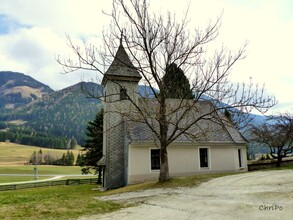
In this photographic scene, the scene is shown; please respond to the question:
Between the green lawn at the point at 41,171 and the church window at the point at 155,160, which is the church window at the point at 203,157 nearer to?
the church window at the point at 155,160

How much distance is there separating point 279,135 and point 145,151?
13.6 meters

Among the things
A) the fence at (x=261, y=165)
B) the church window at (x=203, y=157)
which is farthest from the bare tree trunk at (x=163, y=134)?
the fence at (x=261, y=165)

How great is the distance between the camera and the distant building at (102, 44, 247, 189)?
22219mm

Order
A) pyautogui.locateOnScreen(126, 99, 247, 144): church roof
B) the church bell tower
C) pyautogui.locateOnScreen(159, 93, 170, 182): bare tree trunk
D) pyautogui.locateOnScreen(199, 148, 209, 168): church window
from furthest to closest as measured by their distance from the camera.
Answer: pyautogui.locateOnScreen(199, 148, 209, 168): church window → the church bell tower → pyautogui.locateOnScreen(126, 99, 247, 144): church roof → pyautogui.locateOnScreen(159, 93, 170, 182): bare tree trunk

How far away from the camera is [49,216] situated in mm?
8172

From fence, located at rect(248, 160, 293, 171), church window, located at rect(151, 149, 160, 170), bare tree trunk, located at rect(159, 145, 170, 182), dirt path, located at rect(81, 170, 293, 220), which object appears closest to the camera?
dirt path, located at rect(81, 170, 293, 220)

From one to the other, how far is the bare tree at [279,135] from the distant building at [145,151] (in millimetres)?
2848

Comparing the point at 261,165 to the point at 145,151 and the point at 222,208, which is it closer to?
the point at 145,151

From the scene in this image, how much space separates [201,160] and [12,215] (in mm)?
18342

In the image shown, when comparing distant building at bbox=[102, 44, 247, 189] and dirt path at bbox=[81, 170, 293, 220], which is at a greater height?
distant building at bbox=[102, 44, 247, 189]

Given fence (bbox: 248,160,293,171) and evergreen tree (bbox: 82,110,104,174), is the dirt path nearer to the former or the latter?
fence (bbox: 248,160,293,171)

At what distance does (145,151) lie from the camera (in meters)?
22.5

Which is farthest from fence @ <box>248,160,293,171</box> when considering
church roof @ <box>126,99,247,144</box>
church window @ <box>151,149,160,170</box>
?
church window @ <box>151,149,160,170</box>

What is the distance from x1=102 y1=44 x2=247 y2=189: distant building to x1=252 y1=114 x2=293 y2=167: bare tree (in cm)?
285
